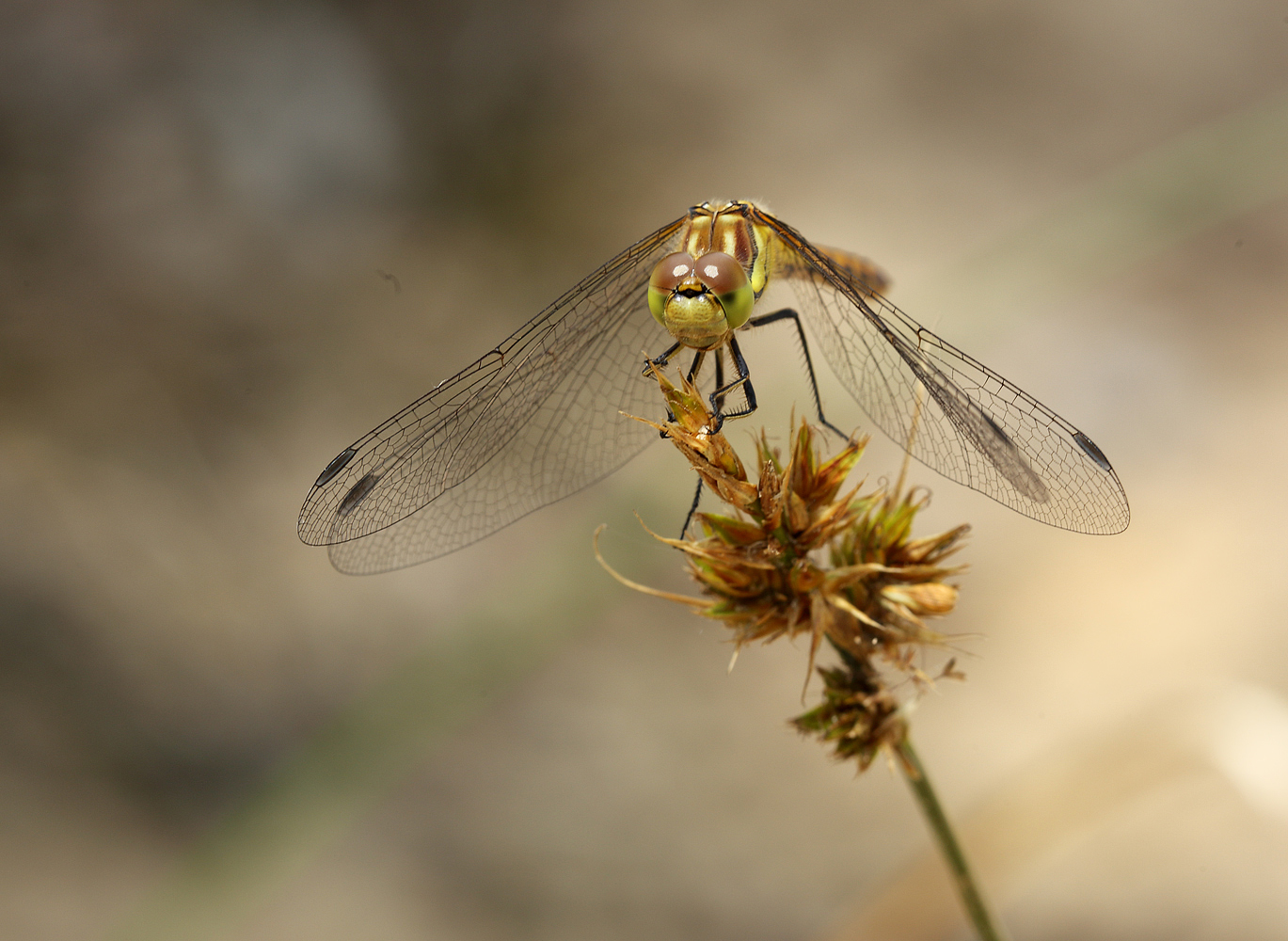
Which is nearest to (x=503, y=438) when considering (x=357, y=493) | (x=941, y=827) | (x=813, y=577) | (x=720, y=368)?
(x=357, y=493)

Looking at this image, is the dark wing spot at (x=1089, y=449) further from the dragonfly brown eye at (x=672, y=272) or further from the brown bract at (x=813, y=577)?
the dragonfly brown eye at (x=672, y=272)

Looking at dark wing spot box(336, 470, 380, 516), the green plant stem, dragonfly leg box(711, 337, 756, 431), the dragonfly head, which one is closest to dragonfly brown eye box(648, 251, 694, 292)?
the dragonfly head

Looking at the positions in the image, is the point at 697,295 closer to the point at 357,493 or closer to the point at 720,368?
the point at 720,368

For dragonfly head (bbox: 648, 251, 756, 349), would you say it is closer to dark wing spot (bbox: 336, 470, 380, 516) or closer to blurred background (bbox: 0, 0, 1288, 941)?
dark wing spot (bbox: 336, 470, 380, 516)

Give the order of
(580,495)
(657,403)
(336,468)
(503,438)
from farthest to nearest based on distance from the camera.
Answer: (580,495) → (657,403) → (503,438) → (336,468)

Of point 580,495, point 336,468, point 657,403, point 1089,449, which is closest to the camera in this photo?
point 1089,449

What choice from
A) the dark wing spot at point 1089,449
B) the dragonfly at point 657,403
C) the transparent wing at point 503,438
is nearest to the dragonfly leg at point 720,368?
the dragonfly at point 657,403
